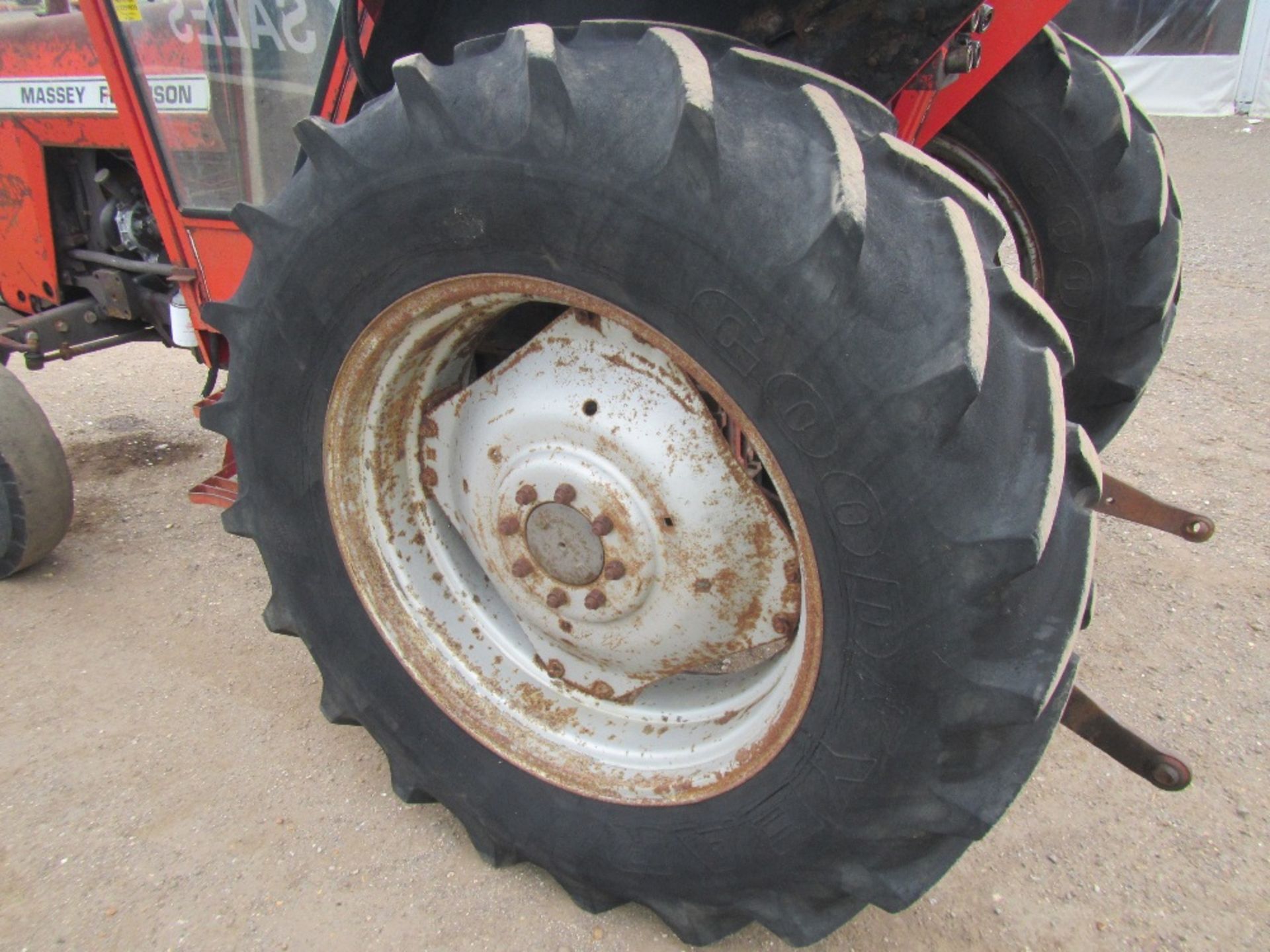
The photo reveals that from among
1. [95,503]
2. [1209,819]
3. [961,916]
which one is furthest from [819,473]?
[95,503]

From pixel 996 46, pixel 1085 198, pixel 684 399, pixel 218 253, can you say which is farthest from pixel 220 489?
pixel 1085 198

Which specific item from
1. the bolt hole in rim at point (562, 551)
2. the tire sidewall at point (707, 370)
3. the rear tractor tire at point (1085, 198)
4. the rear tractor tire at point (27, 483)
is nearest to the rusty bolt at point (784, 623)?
the bolt hole in rim at point (562, 551)

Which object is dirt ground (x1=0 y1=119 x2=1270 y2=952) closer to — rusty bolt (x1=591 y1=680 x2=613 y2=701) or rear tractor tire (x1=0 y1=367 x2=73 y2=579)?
rear tractor tire (x1=0 y1=367 x2=73 y2=579)

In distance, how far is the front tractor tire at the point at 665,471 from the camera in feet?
3.45

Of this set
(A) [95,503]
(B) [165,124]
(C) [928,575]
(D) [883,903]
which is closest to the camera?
(C) [928,575]

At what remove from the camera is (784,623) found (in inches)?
56.1

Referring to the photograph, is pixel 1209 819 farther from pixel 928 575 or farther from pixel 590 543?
pixel 590 543

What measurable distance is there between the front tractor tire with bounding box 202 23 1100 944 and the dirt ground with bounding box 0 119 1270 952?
0.18 metres

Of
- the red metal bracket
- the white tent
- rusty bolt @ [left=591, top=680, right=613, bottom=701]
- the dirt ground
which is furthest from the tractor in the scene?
the white tent

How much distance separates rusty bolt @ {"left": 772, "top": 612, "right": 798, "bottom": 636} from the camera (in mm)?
1418

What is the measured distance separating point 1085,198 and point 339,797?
2140 millimetres

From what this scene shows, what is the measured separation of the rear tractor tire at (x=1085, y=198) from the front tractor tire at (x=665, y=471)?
3.80ft

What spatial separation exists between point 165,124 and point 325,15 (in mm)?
586

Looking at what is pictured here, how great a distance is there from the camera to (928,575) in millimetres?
1064
